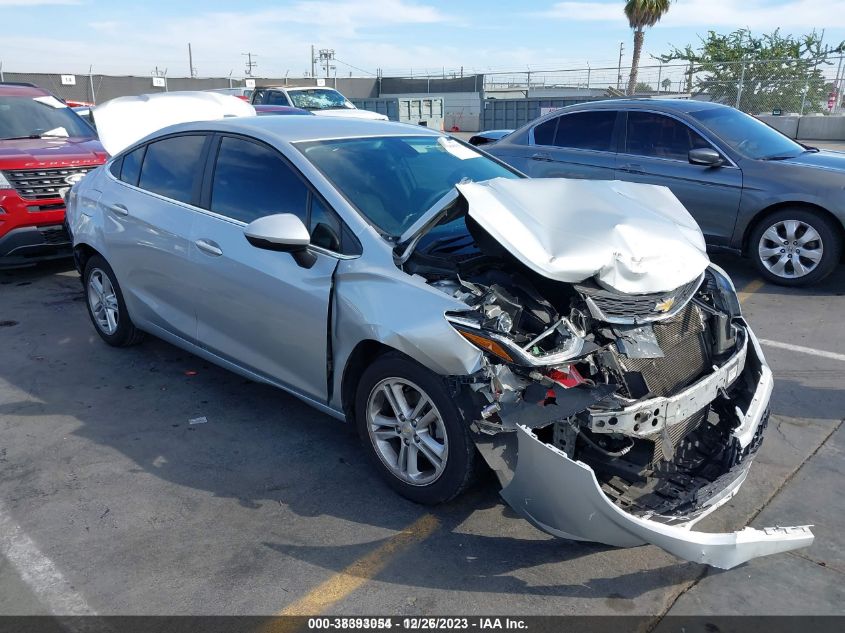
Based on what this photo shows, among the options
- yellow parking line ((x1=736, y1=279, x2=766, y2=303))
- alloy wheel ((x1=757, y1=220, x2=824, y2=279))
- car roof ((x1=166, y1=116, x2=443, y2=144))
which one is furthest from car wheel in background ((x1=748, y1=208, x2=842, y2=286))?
car roof ((x1=166, y1=116, x2=443, y2=144))

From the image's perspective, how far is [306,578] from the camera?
2.93 meters

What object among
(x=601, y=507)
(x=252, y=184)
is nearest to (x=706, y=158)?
(x=252, y=184)

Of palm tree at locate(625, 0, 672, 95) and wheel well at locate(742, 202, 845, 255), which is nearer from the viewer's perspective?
wheel well at locate(742, 202, 845, 255)

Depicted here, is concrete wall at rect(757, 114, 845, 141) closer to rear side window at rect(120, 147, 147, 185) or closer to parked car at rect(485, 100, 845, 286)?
parked car at rect(485, 100, 845, 286)

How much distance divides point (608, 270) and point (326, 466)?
1.86 metres

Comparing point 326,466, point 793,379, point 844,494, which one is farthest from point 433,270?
point 793,379

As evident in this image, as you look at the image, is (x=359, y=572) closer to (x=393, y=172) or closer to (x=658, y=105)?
(x=393, y=172)

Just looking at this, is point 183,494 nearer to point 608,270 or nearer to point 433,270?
point 433,270

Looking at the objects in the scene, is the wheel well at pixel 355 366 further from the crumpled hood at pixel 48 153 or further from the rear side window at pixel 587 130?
the crumpled hood at pixel 48 153

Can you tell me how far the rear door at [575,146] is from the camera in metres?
7.78

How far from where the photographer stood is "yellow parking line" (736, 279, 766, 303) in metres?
6.64

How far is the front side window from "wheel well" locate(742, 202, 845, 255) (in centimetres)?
86

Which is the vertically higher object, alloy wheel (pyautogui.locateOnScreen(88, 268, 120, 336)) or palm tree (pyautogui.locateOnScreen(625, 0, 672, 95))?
palm tree (pyautogui.locateOnScreen(625, 0, 672, 95))

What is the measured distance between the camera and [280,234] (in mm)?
3330
